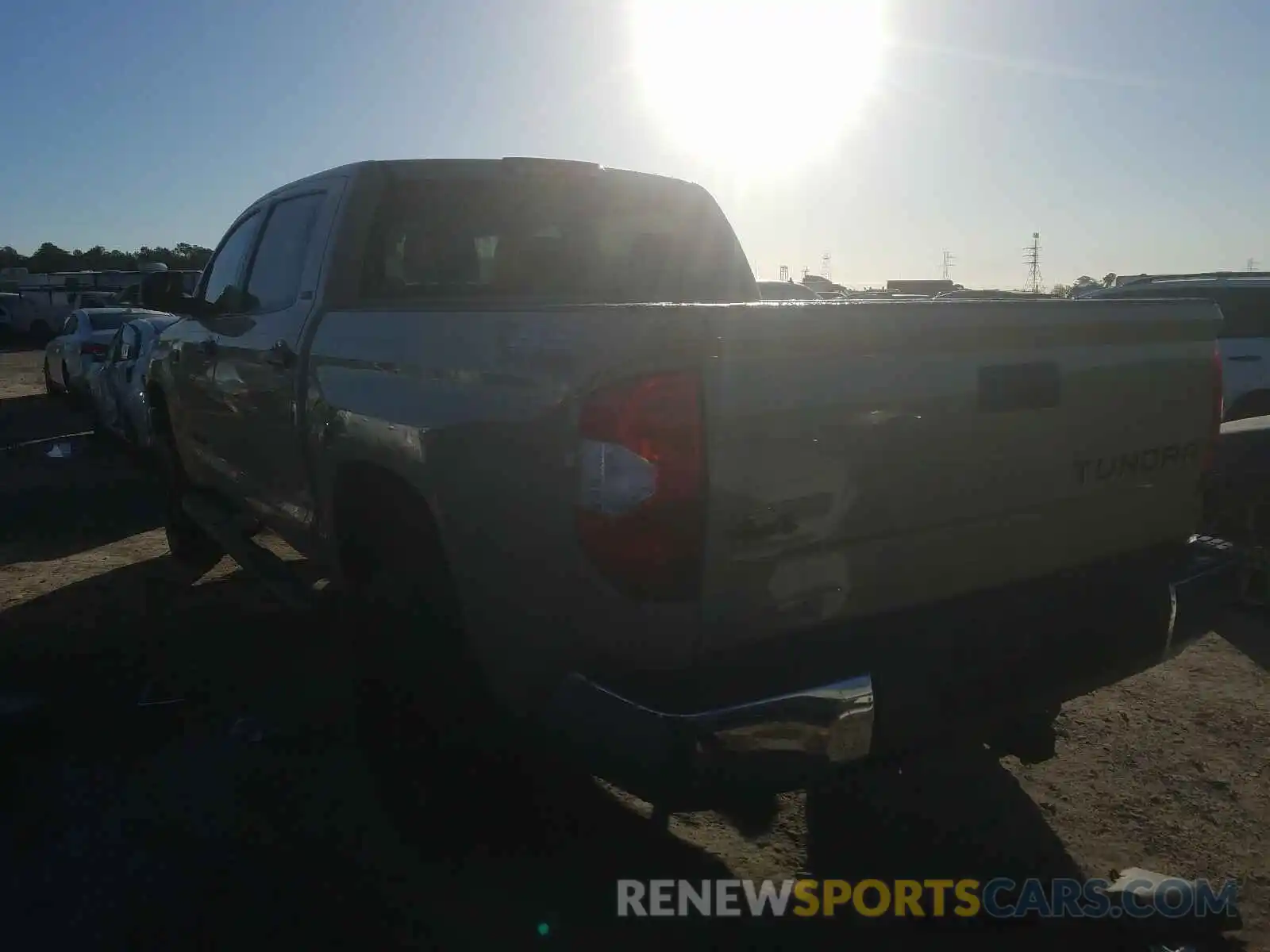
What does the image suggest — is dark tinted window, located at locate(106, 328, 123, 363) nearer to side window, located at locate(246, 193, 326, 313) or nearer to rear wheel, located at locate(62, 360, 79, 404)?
rear wheel, located at locate(62, 360, 79, 404)

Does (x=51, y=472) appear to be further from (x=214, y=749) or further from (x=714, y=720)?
(x=714, y=720)

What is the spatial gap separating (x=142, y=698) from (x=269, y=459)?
1.18m

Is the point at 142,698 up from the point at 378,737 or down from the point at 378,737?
down

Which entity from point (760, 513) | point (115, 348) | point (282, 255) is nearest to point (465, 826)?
point (760, 513)

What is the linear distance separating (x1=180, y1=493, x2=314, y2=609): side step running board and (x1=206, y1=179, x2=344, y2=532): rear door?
20 cm

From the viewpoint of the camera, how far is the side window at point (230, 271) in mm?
4926

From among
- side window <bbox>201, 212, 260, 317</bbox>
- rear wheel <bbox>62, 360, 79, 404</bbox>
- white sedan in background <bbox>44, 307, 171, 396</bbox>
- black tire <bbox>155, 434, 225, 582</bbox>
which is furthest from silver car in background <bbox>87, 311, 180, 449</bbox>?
side window <bbox>201, 212, 260, 317</bbox>

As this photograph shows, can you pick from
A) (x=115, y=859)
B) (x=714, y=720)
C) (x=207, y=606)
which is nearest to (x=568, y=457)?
(x=714, y=720)


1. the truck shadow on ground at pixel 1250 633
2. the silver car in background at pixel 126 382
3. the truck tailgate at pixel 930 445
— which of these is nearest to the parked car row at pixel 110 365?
the silver car in background at pixel 126 382

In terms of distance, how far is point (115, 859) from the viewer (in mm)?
3250

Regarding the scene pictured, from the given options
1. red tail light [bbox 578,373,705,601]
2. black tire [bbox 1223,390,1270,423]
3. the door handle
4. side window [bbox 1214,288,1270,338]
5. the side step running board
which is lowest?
the side step running board

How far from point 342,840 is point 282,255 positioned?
252cm

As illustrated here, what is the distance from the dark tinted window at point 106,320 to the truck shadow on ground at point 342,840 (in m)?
12.8

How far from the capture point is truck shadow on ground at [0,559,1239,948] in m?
→ 2.91
